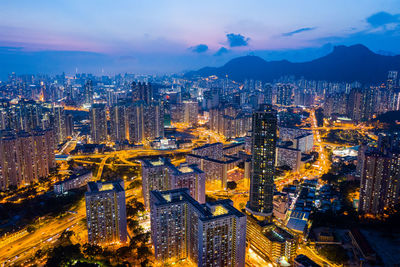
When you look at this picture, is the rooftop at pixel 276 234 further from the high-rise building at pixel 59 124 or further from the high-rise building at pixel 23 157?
the high-rise building at pixel 59 124

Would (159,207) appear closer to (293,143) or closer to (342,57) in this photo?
(293,143)

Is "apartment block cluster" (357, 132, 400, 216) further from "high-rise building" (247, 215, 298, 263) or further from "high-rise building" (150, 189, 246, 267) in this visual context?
"high-rise building" (150, 189, 246, 267)

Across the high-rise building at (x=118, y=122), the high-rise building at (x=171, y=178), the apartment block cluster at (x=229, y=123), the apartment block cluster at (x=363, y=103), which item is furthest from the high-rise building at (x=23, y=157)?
the apartment block cluster at (x=363, y=103)

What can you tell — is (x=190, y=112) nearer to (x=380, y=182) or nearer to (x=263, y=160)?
(x=263, y=160)

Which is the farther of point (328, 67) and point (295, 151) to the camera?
point (328, 67)

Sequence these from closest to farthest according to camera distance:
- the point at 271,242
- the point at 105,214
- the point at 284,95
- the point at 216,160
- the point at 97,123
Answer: the point at 271,242
the point at 105,214
the point at 216,160
the point at 97,123
the point at 284,95

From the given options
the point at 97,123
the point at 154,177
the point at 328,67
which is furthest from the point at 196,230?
the point at 328,67
